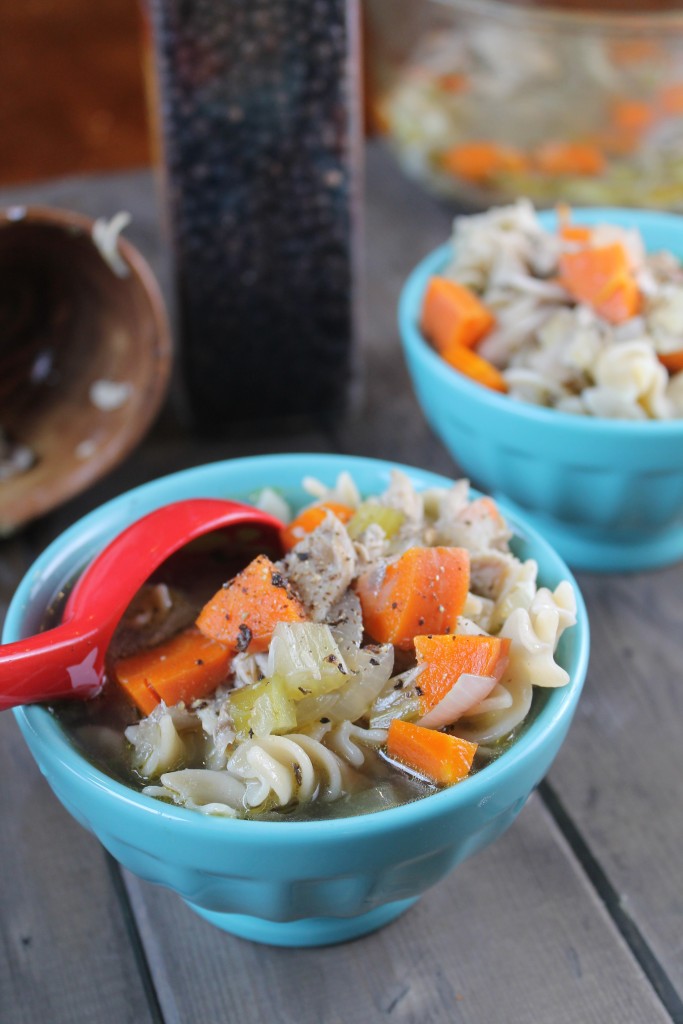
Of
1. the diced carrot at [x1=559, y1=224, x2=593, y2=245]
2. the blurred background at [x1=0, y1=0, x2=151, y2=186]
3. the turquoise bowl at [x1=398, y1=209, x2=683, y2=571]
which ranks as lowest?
the blurred background at [x1=0, y1=0, x2=151, y2=186]

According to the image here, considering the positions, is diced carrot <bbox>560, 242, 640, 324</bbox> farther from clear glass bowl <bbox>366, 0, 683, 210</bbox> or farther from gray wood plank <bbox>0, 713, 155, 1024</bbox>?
gray wood plank <bbox>0, 713, 155, 1024</bbox>

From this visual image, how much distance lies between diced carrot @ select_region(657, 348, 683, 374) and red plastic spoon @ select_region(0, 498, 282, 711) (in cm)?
57

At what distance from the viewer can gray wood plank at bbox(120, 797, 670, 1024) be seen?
2.94ft

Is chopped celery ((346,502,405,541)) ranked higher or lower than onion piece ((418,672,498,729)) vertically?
higher

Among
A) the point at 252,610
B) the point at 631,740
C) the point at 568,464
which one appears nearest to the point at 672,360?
the point at 568,464

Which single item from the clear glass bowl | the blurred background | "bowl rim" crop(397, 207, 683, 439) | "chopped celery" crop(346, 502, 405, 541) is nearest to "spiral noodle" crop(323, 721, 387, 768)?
"chopped celery" crop(346, 502, 405, 541)

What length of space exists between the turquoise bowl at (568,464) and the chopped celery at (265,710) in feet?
1.74

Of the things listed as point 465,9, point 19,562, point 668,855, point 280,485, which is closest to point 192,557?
point 280,485

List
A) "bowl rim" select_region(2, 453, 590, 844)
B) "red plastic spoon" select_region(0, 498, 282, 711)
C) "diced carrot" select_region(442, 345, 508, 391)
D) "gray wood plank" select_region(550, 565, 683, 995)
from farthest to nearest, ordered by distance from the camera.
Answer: "diced carrot" select_region(442, 345, 508, 391), "gray wood plank" select_region(550, 565, 683, 995), "red plastic spoon" select_region(0, 498, 282, 711), "bowl rim" select_region(2, 453, 590, 844)

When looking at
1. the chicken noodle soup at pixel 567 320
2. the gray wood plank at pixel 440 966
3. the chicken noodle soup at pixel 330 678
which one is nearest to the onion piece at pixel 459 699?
the chicken noodle soup at pixel 330 678

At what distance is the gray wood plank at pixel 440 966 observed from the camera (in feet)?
2.94

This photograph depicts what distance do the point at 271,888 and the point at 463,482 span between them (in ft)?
1.49

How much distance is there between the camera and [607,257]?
4.40ft

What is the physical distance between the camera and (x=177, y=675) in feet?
3.03
